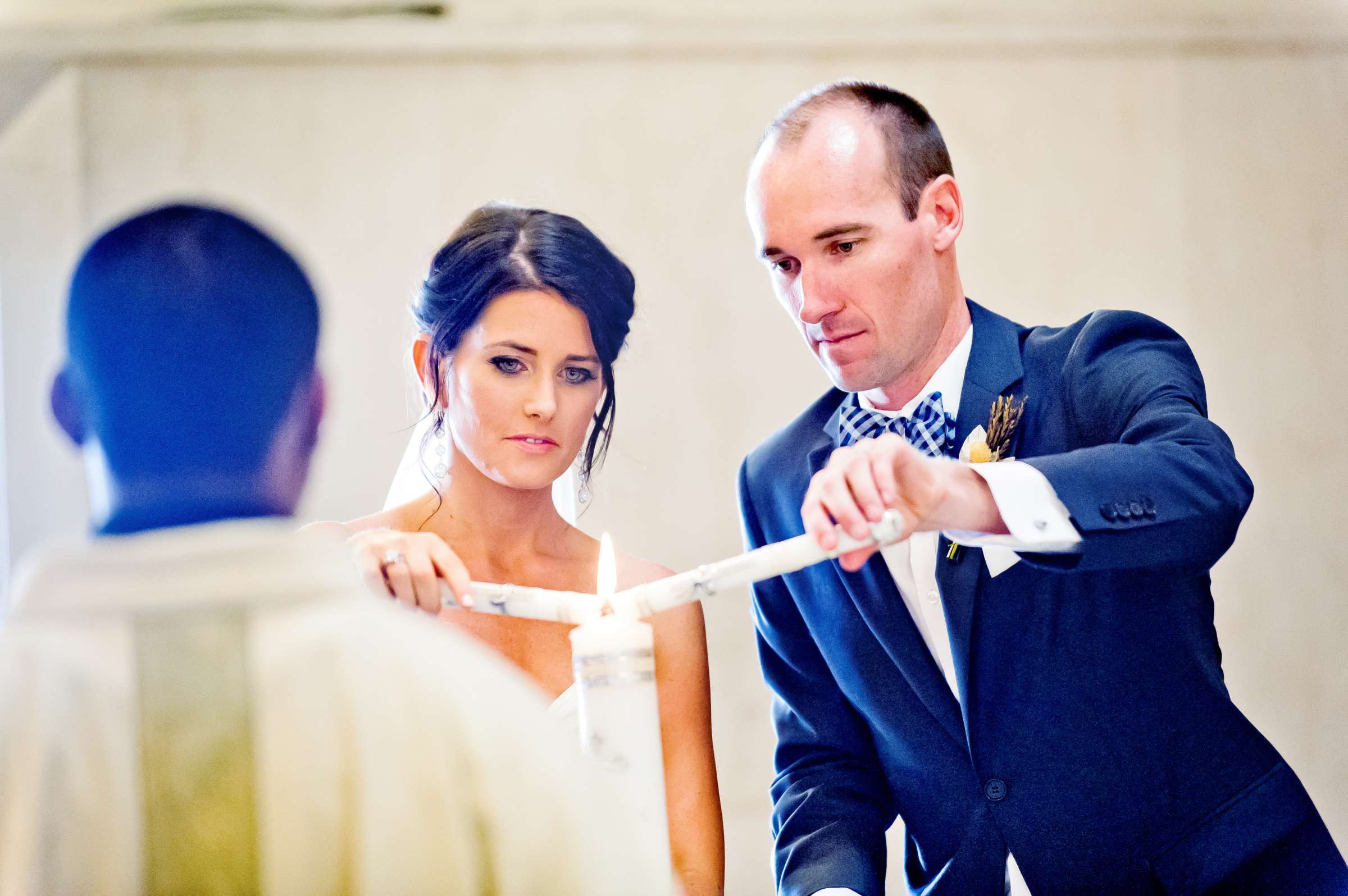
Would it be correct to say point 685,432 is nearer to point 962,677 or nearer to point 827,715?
point 827,715

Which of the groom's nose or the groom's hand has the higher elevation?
the groom's nose

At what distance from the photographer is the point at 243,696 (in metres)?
1.01

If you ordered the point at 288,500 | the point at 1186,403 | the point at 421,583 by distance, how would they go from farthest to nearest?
the point at 1186,403, the point at 421,583, the point at 288,500

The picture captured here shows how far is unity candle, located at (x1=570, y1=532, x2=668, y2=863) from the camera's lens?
110cm

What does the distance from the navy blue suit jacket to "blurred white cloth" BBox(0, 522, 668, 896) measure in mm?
954

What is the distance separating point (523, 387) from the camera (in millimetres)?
2316

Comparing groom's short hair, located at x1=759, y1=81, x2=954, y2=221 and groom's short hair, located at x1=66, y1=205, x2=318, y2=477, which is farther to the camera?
groom's short hair, located at x1=759, y1=81, x2=954, y2=221

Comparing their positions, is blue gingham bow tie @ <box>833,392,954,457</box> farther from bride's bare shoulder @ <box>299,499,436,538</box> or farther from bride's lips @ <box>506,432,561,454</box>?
bride's bare shoulder @ <box>299,499,436,538</box>

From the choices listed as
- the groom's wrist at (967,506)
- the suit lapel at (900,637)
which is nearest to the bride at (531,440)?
the suit lapel at (900,637)

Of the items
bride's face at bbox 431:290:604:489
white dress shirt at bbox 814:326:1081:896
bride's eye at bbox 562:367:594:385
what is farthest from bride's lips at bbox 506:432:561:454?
white dress shirt at bbox 814:326:1081:896

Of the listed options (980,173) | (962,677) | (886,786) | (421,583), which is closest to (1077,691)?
(962,677)

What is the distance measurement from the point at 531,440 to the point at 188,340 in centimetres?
121

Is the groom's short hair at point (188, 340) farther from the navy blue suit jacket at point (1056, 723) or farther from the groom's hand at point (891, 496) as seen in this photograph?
the navy blue suit jacket at point (1056, 723)

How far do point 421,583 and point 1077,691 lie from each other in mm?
984
